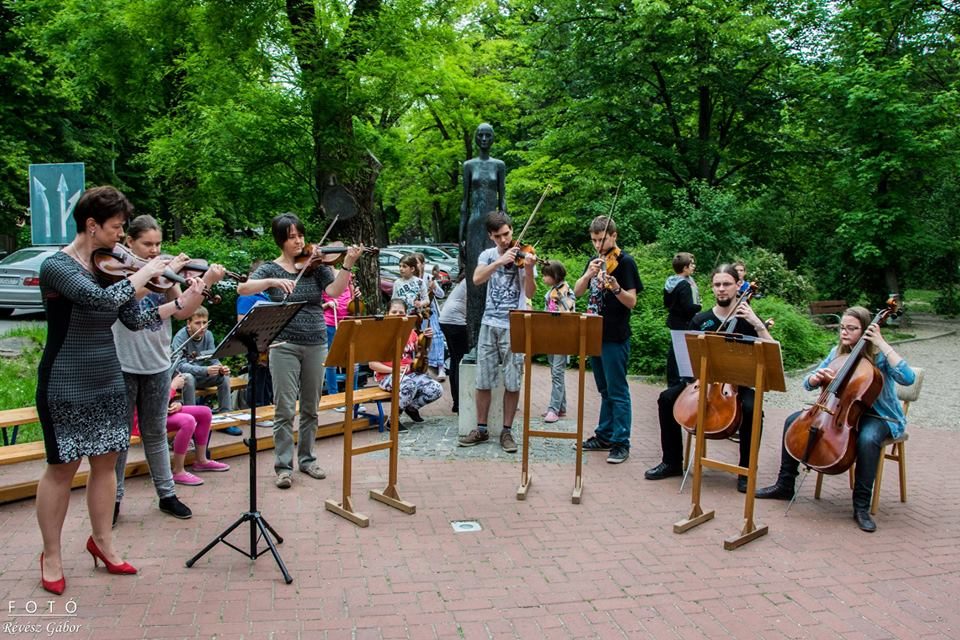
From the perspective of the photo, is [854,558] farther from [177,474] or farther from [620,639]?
[177,474]

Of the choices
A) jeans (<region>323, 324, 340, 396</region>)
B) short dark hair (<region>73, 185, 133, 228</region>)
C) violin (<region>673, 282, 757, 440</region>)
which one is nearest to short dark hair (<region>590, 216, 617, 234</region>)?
violin (<region>673, 282, 757, 440</region>)

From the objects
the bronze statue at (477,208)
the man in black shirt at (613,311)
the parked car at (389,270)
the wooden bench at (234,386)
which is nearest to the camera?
the man in black shirt at (613,311)

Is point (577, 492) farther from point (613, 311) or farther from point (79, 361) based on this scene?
point (79, 361)

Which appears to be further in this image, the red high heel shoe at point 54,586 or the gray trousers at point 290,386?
the gray trousers at point 290,386

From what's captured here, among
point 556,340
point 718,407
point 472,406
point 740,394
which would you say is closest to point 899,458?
point 740,394

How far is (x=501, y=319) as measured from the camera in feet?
22.0

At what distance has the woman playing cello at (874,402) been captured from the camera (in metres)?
5.28

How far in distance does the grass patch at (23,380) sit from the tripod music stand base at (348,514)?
2.95 metres

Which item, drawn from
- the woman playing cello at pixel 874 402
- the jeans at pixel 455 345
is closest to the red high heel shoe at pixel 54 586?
the woman playing cello at pixel 874 402

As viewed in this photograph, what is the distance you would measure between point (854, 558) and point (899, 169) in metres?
14.2

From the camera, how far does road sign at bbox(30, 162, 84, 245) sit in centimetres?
612

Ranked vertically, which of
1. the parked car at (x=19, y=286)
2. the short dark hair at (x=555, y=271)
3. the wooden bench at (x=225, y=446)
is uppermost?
the short dark hair at (x=555, y=271)

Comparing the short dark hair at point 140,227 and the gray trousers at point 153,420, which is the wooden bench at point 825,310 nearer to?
the gray trousers at point 153,420

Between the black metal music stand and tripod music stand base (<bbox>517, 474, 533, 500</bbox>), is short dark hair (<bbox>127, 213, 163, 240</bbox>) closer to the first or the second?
the black metal music stand
